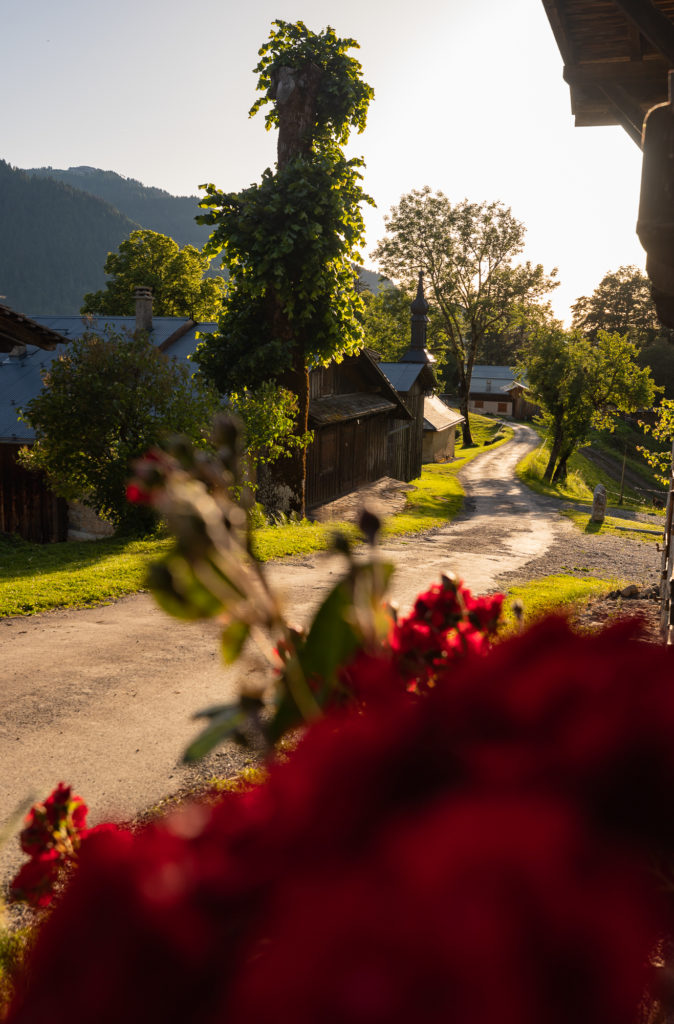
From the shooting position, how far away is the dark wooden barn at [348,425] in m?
24.0

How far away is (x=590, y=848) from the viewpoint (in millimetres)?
417

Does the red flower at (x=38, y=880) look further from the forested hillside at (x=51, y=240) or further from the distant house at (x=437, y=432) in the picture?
the forested hillside at (x=51, y=240)

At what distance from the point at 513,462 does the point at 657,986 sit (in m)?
46.2

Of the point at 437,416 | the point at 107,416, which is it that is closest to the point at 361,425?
the point at 107,416

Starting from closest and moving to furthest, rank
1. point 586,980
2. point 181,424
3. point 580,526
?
point 586,980 < point 181,424 < point 580,526

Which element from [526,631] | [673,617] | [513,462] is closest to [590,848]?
[526,631]

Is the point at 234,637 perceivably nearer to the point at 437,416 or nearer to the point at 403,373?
the point at 403,373

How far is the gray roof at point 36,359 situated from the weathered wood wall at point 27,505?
829 mm

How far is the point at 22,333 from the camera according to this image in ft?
33.8

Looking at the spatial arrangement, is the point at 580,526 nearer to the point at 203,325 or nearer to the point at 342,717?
the point at 203,325

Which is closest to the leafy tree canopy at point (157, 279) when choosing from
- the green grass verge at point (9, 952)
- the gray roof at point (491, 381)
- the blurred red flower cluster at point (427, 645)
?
the green grass verge at point (9, 952)

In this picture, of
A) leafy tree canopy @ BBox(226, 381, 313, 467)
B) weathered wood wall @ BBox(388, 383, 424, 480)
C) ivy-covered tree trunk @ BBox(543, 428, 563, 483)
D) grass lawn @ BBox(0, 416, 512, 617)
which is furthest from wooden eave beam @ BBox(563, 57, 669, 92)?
ivy-covered tree trunk @ BBox(543, 428, 563, 483)

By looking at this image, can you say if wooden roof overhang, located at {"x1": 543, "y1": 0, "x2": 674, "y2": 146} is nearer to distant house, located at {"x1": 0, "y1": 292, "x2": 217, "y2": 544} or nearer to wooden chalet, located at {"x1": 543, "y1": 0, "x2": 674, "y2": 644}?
wooden chalet, located at {"x1": 543, "y1": 0, "x2": 674, "y2": 644}

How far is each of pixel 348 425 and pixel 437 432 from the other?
18.3m
